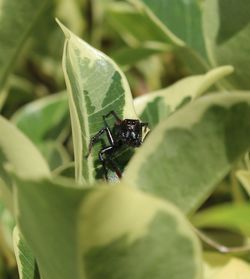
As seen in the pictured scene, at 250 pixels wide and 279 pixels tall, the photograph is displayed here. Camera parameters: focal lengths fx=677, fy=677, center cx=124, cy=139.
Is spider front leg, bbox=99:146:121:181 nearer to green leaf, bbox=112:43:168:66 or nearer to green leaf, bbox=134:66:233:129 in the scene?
green leaf, bbox=134:66:233:129

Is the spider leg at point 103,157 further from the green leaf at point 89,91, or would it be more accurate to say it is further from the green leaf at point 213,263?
the green leaf at point 213,263

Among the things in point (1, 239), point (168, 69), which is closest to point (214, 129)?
point (1, 239)

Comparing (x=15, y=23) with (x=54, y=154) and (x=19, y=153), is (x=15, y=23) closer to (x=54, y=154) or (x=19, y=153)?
(x=54, y=154)

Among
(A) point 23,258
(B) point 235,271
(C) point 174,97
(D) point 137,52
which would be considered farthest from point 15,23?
(B) point 235,271

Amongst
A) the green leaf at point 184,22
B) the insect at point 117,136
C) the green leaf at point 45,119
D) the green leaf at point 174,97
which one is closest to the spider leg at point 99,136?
the insect at point 117,136

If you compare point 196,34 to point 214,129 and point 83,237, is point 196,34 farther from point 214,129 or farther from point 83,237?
point 83,237

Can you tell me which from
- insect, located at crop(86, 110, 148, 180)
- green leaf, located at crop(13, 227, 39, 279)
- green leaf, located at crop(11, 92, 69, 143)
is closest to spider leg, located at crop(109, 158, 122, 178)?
insect, located at crop(86, 110, 148, 180)
